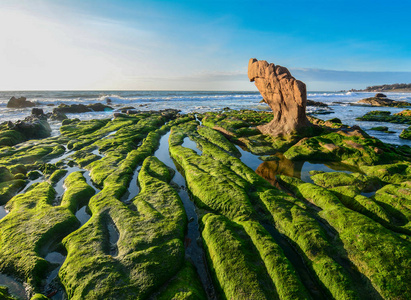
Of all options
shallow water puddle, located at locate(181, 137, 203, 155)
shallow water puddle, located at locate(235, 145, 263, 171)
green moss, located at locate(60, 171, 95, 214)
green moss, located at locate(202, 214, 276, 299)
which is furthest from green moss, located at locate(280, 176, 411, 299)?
shallow water puddle, located at locate(181, 137, 203, 155)

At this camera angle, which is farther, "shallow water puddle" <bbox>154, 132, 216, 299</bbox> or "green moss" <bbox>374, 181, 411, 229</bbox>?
"green moss" <bbox>374, 181, 411, 229</bbox>

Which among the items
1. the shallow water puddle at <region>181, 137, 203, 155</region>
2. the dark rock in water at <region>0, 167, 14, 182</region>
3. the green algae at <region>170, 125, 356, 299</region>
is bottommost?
the dark rock in water at <region>0, 167, 14, 182</region>

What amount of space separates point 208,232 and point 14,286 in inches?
252

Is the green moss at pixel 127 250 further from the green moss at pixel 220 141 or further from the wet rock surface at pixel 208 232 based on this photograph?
the green moss at pixel 220 141

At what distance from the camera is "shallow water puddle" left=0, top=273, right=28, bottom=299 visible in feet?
20.1

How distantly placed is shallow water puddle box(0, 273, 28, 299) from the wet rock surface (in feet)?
0.52

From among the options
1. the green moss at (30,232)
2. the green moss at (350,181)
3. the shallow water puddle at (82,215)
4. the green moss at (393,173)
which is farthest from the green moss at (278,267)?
the green moss at (393,173)

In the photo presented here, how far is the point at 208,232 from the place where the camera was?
7.74 m

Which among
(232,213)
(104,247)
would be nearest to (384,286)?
(232,213)

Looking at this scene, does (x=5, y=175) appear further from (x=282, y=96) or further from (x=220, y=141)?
(x=282, y=96)

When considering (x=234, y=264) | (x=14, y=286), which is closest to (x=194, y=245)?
(x=234, y=264)

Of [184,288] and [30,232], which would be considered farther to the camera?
[30,232]

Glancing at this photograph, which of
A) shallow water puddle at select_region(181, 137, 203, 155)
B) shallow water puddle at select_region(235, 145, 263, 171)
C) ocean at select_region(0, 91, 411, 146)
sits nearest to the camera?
shallow water puddle at select_region(235, 145, 263, 171)

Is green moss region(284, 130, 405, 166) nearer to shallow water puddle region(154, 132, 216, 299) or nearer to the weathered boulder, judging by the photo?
the weathered boulder
